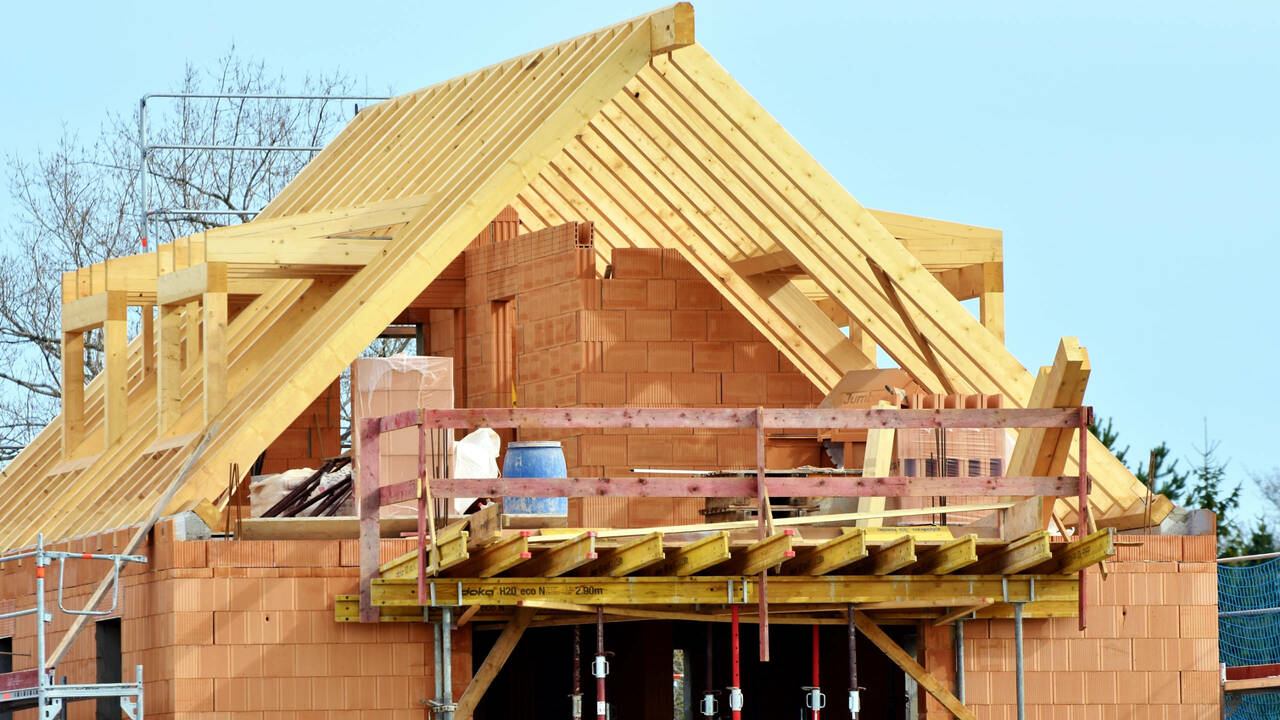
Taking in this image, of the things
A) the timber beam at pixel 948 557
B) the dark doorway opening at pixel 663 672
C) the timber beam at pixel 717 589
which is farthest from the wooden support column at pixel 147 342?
the timber beam at pixel 948 557

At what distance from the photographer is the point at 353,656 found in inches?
541

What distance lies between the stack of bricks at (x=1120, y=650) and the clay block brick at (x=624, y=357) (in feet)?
16.3

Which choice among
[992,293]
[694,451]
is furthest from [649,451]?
[992,293]

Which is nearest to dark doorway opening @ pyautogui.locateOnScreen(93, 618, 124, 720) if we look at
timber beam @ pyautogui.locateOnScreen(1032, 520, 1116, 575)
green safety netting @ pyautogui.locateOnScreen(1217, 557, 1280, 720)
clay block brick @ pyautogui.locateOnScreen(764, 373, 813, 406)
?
clay block brick @ pyautogui.locateOnScreen(764, 373, 813, 406)

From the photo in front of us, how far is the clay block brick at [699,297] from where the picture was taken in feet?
61.6

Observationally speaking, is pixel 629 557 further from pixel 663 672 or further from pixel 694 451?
pixel 663 672

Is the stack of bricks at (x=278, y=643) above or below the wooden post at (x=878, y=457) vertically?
below

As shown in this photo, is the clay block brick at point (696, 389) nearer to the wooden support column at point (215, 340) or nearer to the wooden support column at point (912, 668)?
the wooden support column at point (215, 340)

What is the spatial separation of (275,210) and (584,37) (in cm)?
627

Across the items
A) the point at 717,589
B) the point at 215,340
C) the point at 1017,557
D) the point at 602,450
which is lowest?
the point at 717,589

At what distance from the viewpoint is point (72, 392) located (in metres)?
19.3

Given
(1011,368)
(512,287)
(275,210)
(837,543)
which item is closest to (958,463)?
(1011,368)

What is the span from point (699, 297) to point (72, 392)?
232 inches

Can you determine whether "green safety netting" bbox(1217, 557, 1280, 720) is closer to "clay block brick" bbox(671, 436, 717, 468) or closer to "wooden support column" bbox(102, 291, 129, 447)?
"clay block brick" bbox(671, 436, 717, 468)
